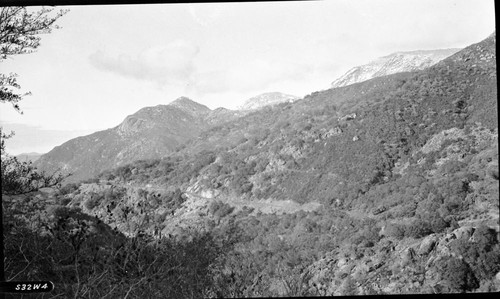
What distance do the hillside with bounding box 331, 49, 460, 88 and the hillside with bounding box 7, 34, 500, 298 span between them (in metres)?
0.12

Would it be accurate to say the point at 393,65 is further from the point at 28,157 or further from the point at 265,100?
the point at 28,157

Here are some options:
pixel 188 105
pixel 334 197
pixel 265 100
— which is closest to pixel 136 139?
pixel 188 105

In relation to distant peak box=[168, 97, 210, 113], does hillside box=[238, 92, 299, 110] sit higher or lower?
lower

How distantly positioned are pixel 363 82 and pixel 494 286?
257 centimetres

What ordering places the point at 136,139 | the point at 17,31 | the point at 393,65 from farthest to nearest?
1. the point at 393,65
2. the point at 136,139
3. the point at 17,31

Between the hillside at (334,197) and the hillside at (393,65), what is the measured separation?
0.12 metres

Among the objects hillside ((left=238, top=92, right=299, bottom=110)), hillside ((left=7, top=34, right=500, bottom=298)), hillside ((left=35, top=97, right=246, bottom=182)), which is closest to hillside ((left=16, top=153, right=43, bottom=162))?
hillside ((left=35, top=97, right=246, bottom=182))

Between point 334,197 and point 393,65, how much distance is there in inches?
73.2

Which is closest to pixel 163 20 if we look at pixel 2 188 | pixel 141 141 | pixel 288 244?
pixel 141 141

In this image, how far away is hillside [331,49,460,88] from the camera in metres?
4.73

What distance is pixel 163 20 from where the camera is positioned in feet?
13.7

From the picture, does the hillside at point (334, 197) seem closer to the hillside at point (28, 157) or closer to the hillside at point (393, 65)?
the hillside at point (393, 65)

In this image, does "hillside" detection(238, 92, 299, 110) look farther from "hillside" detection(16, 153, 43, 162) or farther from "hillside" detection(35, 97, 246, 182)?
"hillside" detection(16, 153, 43, 162)

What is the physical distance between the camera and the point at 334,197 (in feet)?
14.6
